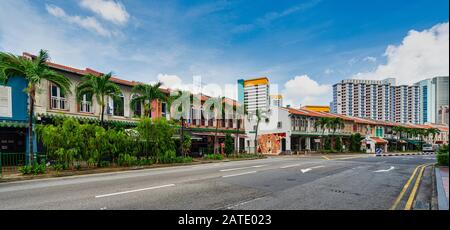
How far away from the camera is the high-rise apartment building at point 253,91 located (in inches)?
3416

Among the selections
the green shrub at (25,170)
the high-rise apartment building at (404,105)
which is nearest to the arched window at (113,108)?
the green shrub at (25,170)

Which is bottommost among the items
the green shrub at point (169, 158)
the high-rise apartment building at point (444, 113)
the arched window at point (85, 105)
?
the green shrub at point (169, 158)

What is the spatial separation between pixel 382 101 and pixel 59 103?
104062mm

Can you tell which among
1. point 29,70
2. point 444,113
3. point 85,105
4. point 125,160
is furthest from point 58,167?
point 444,113

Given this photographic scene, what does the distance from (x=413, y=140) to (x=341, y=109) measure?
37728 mm

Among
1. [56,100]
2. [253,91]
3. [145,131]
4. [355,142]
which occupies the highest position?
[253,91]

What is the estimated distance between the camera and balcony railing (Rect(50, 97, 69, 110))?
17886 mm

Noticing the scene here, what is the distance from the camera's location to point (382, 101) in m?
89.7

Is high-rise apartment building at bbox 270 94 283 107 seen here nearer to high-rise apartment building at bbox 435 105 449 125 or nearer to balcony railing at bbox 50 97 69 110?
balcony railing at bbox 50 97 69 110

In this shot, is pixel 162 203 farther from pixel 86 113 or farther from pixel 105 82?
pixel 86 113

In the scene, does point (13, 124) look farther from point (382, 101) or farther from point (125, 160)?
point (382, 101)

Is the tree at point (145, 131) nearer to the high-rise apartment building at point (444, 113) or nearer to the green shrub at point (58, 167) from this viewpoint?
the green shrub at point (58, 167)
